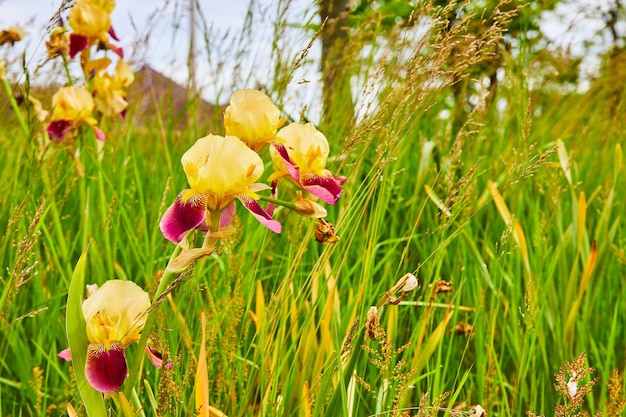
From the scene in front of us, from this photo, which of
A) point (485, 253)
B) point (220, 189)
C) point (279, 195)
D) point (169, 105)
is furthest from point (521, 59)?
point (220, 189)

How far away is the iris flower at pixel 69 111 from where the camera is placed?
173cm

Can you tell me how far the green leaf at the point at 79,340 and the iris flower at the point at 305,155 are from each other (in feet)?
0.89

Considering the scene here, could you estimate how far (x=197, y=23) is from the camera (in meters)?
2.17

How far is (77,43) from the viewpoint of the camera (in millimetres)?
1856

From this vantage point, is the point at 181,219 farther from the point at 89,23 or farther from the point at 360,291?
the point at 89,23

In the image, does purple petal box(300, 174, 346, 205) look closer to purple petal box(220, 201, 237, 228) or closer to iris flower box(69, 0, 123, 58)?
purple petal box(220, 201, 237, 228)

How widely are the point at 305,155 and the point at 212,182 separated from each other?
6.1 inches

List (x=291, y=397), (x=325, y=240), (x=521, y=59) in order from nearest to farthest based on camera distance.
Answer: (x=325, y=240) < (x=291, y=397) < (x=521, y=59)

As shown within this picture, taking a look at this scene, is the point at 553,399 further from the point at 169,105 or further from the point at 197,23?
the point at 169,105

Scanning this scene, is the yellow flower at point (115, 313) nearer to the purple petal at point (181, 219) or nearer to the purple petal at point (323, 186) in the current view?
the purple petal at point (181, 219)

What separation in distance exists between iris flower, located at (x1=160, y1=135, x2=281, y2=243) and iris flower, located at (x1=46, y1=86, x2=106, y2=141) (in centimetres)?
113

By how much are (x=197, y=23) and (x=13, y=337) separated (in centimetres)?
131

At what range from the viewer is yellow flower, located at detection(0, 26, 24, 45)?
6.01 feet

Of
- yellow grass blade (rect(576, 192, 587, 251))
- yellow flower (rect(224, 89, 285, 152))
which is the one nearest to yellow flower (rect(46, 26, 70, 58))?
yellow flower (rect(224, 89, 285, 152))
